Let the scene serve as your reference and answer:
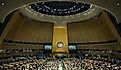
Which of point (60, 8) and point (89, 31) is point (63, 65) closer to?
point (89, 31)

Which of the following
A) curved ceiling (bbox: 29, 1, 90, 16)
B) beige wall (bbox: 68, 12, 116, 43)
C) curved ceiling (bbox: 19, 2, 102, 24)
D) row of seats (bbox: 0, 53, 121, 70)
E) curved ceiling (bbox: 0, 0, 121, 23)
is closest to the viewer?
curved ceiling (bbox: 0, 0, 121, 23)

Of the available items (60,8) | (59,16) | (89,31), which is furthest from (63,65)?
(60,8)

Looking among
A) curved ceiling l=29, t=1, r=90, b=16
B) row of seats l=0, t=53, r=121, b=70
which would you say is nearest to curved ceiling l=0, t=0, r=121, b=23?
row of seats l=0, t=53, r=121, b=70

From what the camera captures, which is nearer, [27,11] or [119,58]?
[119,58]

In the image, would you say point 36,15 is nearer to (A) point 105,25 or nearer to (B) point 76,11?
(B) point 76,11

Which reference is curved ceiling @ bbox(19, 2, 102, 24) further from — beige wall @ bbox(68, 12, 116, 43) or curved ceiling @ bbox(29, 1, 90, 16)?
beige wall @ bbox(68, 12, 116, 43)

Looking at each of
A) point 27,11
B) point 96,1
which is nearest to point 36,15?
point 27,11

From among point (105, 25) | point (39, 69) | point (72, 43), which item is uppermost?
point (105, 25)

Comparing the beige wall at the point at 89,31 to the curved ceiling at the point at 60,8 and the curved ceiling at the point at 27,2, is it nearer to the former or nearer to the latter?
the curved ceiling at the point at 60,8

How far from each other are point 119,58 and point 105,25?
6.96m

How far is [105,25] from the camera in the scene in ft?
122

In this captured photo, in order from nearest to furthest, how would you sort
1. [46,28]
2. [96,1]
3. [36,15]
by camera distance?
[96,1], [36,15], [46,28]

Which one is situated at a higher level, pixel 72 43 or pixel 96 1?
pixel 96 1

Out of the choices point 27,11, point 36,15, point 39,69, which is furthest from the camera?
point 36,15
